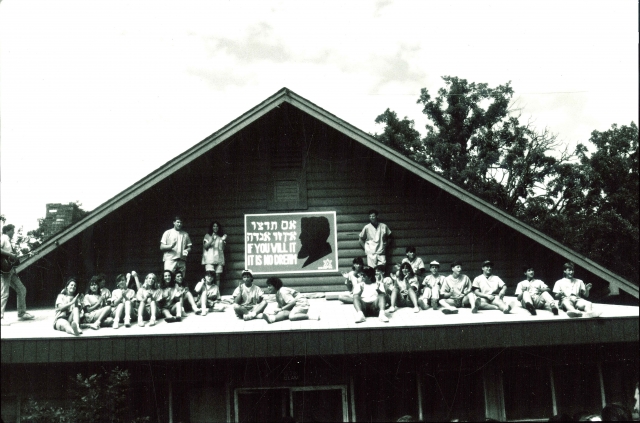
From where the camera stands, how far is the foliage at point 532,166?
2656 cm

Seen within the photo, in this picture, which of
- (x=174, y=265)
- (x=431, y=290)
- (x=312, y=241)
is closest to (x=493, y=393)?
(x=431, y=290)

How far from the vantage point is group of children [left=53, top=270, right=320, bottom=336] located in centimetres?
1116

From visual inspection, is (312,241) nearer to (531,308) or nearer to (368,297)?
(368,297)

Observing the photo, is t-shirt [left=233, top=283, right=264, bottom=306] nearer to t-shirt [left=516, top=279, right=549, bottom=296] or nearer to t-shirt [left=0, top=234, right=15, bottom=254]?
t-shirt [left=0, top=234, right=15, bottom=254]

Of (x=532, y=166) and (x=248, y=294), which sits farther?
(x=532, y=166)

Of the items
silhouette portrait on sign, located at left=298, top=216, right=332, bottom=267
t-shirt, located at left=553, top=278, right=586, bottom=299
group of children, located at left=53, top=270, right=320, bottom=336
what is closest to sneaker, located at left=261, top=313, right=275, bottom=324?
group of children, located at left=53, top=270, right=320, bottom=336

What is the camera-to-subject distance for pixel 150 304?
37.9 ft

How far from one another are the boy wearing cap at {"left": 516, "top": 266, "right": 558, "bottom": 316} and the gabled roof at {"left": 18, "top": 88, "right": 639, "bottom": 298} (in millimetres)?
1151

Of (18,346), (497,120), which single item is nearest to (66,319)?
(18,346)

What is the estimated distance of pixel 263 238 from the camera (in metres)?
14.0

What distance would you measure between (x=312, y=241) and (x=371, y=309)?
114 inches

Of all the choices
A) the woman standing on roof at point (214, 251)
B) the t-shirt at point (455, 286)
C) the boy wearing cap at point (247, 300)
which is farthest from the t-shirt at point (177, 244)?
the t-shirt at point (455, 286)

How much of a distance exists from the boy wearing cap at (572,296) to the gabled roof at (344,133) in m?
0.73

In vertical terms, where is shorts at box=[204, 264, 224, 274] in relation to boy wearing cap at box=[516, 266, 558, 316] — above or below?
above
